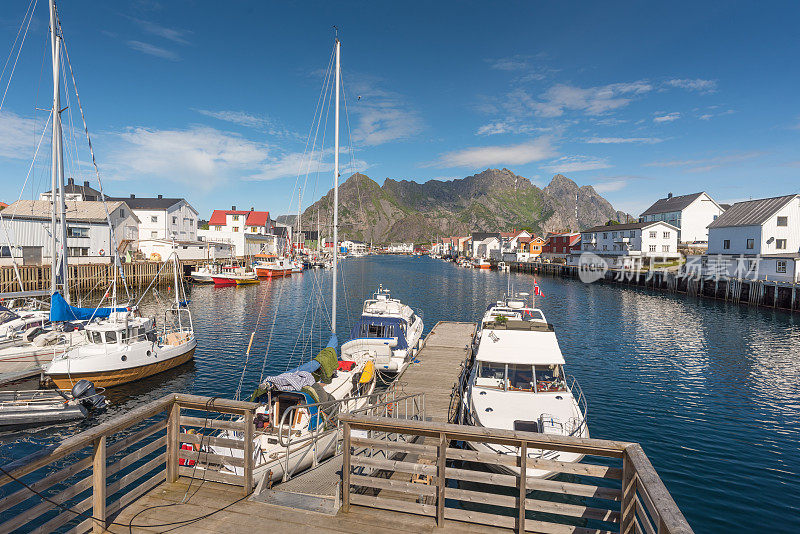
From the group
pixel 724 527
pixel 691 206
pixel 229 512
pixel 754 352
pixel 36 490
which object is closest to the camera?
pixel 36 490

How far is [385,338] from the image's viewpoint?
93.1ft

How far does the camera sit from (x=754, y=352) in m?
33.9

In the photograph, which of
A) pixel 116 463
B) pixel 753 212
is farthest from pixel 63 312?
pixel 753 212

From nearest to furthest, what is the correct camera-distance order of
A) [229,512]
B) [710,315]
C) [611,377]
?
[229,512], [611,377], [710,315]

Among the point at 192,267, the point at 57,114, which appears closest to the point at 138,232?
the point at 192,267

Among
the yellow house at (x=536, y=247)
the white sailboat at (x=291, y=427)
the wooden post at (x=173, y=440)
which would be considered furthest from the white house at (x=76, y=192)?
the yellow house at (x=536, y=247)

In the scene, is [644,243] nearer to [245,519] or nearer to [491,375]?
[491,375]

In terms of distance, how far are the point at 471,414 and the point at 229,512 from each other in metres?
10.4

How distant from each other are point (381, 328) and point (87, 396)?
1650 cm

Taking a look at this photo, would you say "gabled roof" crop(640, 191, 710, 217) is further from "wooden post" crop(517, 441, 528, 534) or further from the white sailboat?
"wooden post" crop(517, 441, 528, 534)

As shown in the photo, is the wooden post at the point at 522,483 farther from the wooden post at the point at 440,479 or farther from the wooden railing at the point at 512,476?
the wooden post at the point at 440,479

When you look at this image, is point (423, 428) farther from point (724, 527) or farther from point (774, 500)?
point (774, 500)

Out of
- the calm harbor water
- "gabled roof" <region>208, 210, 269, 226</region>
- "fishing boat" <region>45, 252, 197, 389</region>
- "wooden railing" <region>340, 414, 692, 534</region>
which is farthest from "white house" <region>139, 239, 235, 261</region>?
"wooden railing" <region>340, 414, 692, 534</region>

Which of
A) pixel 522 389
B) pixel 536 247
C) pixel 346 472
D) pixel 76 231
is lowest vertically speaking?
pixel 522 389
